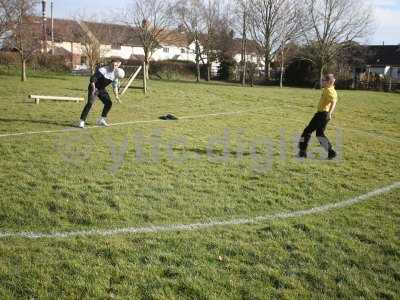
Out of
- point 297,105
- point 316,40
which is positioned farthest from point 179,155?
point 316,40

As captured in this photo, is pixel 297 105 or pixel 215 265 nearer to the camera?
pixel 215 265

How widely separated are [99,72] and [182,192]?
653cm

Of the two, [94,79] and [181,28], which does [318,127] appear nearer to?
[94,79]

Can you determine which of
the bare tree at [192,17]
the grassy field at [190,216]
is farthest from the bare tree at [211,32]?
the grassy field at [190,216]

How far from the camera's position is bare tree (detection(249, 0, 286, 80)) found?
5216 cm

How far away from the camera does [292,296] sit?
156 inches

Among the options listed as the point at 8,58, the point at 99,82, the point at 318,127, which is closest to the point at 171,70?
the point at 8,58

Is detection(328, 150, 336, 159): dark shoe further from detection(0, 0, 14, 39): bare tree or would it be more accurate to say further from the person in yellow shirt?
detection(0, 0, 14, 39): bare tree

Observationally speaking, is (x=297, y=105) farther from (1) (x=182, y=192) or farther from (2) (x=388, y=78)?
(2) (x=388, y=78)

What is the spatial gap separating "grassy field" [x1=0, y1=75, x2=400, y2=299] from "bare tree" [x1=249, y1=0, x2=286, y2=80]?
4241 cm

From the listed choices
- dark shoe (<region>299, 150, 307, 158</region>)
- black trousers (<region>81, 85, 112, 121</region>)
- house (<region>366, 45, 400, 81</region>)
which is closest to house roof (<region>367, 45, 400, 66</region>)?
house (<region>366, 45, 400, 81</region>)

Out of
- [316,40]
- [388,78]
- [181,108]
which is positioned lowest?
[181,108]

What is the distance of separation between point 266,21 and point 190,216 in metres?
50.0

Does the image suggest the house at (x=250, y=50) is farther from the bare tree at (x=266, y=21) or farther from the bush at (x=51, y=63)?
the bush at (x=51, y=63)
